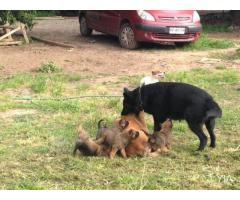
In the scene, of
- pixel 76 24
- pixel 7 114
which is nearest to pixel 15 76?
pixel 7 114

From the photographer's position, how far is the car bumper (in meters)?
14.9

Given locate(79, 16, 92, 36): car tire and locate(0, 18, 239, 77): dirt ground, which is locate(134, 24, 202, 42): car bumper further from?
locate(79, 16, 92, 36): car tire

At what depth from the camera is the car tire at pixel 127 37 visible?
15.3 meters

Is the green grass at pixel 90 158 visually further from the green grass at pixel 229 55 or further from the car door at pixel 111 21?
the car door at pixel 111 21

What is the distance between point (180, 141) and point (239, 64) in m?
6.25

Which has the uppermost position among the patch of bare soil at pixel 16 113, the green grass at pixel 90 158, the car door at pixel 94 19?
the car door at pixel 94 19

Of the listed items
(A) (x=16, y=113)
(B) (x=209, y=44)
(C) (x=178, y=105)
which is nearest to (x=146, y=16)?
(B) (x=209, y=44)

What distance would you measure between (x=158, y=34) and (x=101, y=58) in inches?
77.5

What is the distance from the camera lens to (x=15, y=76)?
11492 mm

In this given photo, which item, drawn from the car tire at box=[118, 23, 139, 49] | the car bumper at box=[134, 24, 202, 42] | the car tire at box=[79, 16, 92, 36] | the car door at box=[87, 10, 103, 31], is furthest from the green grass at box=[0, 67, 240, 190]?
the car tire at box=[79, 16, 92, 36]

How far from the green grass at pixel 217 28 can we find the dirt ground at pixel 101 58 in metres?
4.25

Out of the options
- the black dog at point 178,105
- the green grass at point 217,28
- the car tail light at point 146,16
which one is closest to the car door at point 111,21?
the car tail light at point 146,16

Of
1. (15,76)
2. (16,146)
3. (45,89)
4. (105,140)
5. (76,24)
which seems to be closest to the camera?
(105,140)
